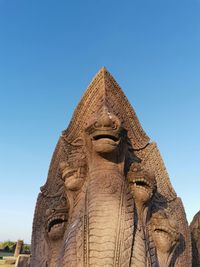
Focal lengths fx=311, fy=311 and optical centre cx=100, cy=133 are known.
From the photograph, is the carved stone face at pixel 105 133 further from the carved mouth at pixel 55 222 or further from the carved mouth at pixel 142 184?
the carved mouth at pixel 55 222

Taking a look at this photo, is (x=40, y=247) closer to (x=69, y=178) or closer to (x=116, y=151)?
(x=69, y=178)

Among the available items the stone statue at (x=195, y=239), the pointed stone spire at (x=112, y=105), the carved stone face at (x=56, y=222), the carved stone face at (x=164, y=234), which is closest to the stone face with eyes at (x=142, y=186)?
the carved stone face at (x=164, y=234)

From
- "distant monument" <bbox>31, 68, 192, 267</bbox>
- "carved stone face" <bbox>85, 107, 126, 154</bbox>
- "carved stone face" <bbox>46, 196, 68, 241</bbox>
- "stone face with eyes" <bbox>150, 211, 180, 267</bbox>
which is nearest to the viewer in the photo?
"distant monument" <bbox>31, 68, 192, 267</bbox>

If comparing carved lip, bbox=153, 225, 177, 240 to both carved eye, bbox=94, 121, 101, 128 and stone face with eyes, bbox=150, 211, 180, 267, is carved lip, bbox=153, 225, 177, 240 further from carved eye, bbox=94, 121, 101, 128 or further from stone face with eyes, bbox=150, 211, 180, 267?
carved eye, bbox=94, 121, 101, 128

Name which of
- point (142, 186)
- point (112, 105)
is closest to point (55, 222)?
point (142, 186)

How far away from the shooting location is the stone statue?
5.08m

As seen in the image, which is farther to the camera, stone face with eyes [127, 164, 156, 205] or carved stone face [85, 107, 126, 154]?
stone face with eyes [127, 164, 156, 205]

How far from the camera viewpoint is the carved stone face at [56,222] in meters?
3.71

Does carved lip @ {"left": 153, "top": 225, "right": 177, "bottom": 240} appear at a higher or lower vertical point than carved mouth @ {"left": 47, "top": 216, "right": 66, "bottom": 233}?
lower

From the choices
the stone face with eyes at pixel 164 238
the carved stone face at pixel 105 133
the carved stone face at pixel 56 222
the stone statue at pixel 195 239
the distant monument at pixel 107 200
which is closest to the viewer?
the distant monument at pixel 107 200

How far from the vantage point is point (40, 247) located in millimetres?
4129

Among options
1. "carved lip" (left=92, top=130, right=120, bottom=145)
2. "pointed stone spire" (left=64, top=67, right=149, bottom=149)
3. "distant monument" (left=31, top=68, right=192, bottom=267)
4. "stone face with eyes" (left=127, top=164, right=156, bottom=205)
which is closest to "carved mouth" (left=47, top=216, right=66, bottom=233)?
"distant monument" (left=31, top=68, right=192, bottom=267)

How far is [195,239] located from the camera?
5344mm

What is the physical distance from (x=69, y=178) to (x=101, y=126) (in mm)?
792
